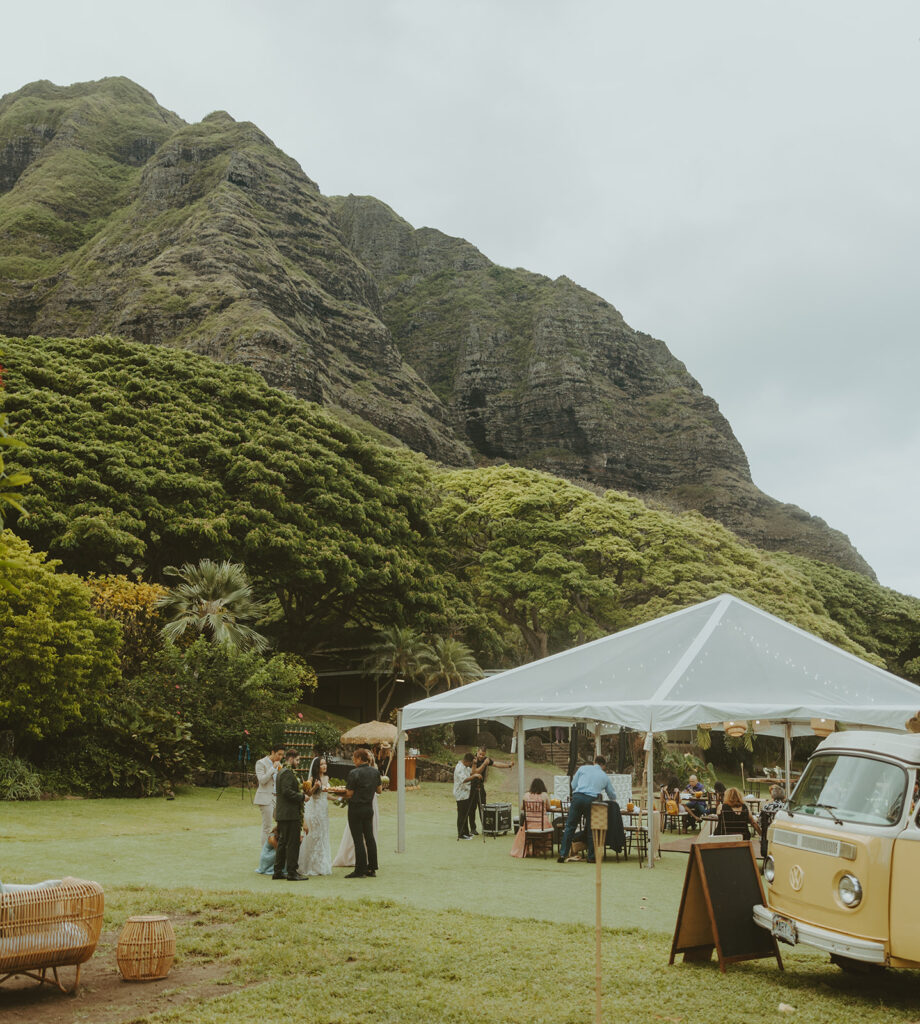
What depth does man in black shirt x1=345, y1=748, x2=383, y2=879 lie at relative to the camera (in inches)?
454

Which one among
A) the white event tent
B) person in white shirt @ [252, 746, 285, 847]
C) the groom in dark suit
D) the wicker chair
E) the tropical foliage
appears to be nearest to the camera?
the wicker chair

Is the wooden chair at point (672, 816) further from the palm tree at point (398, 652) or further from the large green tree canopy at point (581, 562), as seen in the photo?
the large green tree canopy at point (581, 562)

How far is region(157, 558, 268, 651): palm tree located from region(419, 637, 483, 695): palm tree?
792 centimetres

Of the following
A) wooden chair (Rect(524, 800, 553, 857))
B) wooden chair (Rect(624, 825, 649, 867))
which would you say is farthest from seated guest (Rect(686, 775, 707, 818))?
wooden chair (Rect(524, 800, 553, 857))

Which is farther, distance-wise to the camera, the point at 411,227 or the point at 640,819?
the point at 411,227

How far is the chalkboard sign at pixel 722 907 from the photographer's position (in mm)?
6887

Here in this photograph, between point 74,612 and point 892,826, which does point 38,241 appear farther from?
point 892,826

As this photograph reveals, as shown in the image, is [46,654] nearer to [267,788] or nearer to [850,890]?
[267,788]

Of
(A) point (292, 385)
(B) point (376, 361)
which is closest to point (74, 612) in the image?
(A) point (292, 385)

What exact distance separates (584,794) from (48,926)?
855cm

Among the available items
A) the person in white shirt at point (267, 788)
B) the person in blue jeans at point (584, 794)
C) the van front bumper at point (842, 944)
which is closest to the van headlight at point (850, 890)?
the van front bumper at point (842, 944)

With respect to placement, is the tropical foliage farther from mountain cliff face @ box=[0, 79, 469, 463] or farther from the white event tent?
mountain cliff face @ box=[0, 79, 469, 463]

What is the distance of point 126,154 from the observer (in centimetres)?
11012

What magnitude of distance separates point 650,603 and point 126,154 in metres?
99.9
